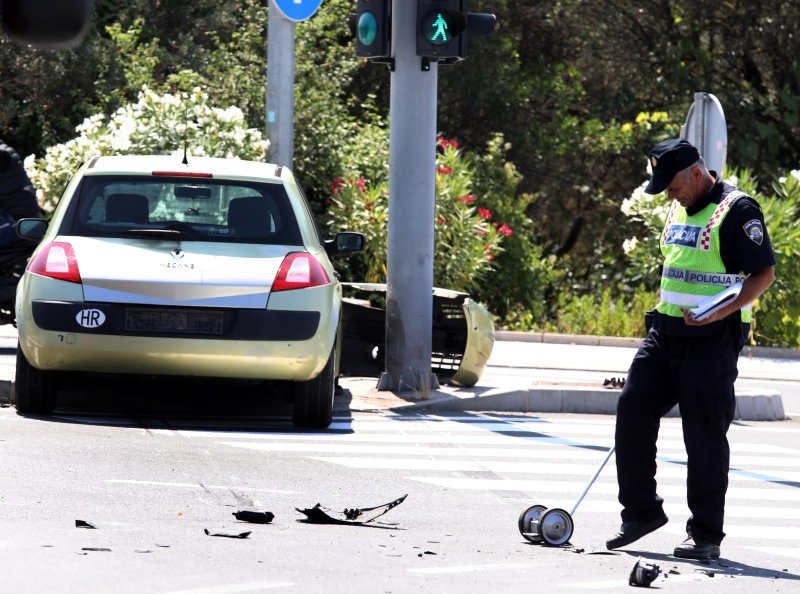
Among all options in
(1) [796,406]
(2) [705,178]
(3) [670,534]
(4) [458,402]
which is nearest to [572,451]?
(4) [458,402]

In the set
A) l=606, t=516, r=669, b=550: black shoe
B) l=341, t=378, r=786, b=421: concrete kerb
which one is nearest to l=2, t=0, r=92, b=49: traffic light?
l=606, t=516, r=669, b=550: black shoe

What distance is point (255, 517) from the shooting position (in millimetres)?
6938

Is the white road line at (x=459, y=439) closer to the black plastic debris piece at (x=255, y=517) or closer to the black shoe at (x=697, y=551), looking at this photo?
the black plastic debris piece at (x=255, y=517)

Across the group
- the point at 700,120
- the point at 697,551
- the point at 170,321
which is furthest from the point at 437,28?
the point at 697,551

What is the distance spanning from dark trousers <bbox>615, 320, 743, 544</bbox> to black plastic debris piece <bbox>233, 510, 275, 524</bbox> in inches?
57.9

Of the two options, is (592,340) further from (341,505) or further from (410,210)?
(341,505)

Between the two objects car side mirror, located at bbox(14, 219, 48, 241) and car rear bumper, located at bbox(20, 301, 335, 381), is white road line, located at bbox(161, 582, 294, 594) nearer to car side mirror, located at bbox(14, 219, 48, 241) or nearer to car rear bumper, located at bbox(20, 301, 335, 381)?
car rear bumper, located at bbox(20, 301, 335, 381)

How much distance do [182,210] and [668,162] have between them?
14.0 ft

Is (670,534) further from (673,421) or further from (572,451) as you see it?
(673,421)

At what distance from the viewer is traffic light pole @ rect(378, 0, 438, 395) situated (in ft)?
39.3

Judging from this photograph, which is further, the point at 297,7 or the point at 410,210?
the point at 297,7

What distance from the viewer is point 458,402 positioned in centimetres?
1184

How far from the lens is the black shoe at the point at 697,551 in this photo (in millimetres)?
6695

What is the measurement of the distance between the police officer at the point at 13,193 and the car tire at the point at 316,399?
3872 millimetres
